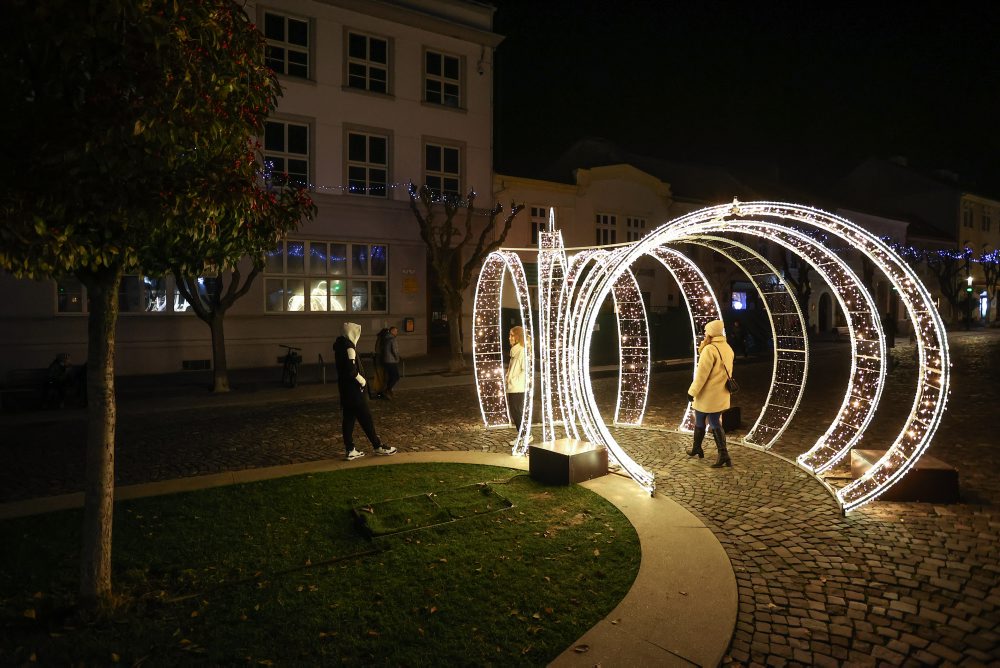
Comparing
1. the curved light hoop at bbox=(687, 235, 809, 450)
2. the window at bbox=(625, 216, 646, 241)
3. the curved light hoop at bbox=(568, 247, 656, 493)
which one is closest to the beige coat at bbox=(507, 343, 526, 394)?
the curved light hoop at bbox=(568, 247, 656, 493)

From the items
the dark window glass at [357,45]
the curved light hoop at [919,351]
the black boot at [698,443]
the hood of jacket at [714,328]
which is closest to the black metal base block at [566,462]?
the black boot at [698,443]

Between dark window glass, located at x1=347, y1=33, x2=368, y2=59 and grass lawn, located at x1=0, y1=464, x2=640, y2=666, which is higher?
dark window glass, located at x1=347, y1=33, x2=368, y2=59

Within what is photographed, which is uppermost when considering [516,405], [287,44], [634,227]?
[287,44]

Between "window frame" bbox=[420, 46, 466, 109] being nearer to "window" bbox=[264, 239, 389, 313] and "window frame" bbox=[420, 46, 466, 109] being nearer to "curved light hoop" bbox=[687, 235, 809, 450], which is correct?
"window" bbox=[264, 239, 389, 313]

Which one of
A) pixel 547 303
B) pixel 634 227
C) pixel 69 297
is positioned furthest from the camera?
pixel 634 227

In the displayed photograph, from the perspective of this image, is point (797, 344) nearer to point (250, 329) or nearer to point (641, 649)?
point (250, 329)

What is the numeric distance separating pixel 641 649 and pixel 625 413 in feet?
26.5

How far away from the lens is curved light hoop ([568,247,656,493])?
6.79 metres

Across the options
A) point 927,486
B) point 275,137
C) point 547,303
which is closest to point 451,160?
point 275,137

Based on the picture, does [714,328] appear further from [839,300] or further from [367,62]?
[367,62]

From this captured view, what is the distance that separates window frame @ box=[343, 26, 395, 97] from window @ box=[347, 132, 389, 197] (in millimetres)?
1679

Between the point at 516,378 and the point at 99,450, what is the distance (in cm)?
604

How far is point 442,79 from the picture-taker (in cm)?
2369

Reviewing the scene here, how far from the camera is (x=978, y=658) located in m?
3.70
